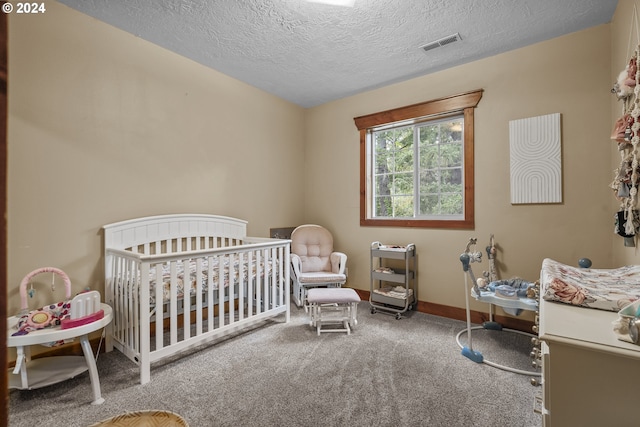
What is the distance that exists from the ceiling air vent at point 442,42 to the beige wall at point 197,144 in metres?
0.51

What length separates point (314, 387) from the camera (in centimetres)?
172

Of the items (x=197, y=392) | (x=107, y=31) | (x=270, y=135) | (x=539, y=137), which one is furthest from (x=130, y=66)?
(x=539, y=137)

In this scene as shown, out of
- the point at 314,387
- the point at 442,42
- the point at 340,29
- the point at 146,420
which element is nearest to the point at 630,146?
the point at 442,42

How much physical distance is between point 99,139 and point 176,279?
1.30 m

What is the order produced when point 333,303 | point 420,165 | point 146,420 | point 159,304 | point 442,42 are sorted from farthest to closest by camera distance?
point 420,165
point 333,303
point 442,42
point 159,304
point 146,420

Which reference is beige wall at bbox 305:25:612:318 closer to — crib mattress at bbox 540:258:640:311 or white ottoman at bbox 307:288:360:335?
white ottoman at bbox 307:288:360:335

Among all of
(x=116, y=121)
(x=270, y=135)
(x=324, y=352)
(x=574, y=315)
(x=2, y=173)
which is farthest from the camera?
(x=270, y=135)

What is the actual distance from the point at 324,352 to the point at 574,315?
168 cm

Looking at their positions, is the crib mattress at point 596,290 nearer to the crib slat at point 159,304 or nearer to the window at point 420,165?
the window at point 420,165

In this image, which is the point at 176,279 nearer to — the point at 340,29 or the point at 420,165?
the point at 340,29

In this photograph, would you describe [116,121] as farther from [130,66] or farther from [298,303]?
[298,303]

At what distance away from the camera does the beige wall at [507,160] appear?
88.4 inches

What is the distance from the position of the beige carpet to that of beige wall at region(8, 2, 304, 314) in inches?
64.8

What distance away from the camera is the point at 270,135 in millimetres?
3604
